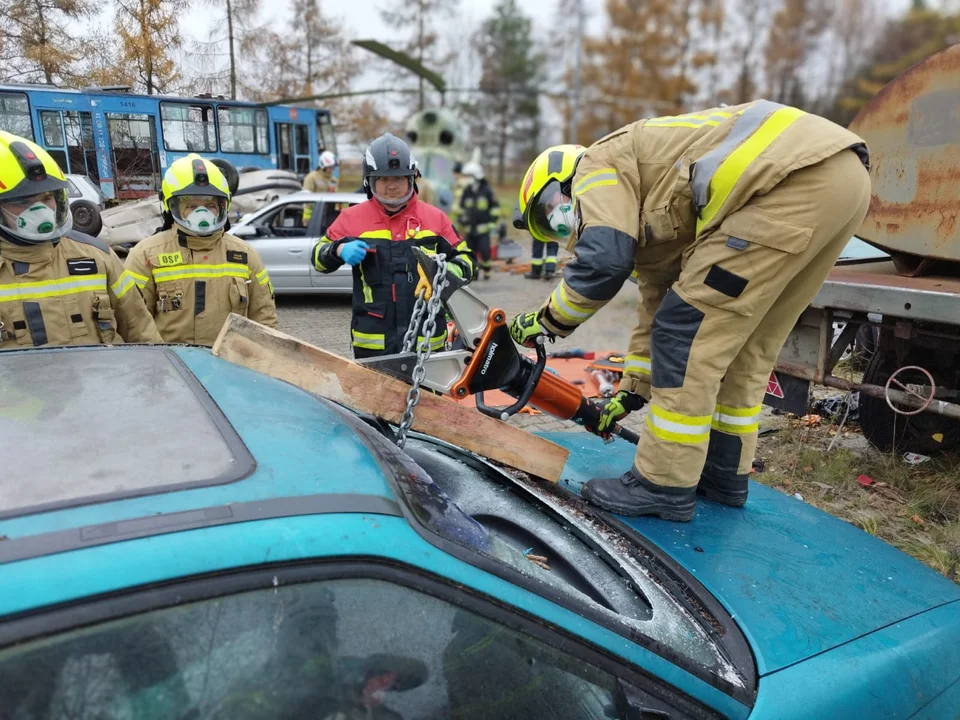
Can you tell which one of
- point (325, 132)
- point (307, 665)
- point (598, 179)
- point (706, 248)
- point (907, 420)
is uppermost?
point (325, 132)

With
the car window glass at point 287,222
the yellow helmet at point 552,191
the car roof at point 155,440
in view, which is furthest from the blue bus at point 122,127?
the car window glass at point 287,222

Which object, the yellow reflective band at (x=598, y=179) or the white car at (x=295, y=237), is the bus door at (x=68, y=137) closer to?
the yellow reflective band at (x=598, y=179)

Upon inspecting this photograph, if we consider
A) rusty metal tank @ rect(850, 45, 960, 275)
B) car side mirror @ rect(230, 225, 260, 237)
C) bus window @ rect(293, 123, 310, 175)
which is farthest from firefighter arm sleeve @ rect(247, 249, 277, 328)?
car side mirror @ rect(230, 225, 260, 237)

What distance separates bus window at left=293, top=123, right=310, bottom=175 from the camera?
4.46 m

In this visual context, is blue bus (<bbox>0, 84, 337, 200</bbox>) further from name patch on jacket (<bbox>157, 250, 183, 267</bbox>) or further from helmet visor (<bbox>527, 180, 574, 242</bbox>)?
helmet visor (<bbox>527, 180, 574, 242</bbox>)

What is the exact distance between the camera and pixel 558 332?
2461 millimetres

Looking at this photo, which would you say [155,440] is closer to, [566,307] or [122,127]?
[566,307]

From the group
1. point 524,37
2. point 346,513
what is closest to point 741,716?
point 346,513

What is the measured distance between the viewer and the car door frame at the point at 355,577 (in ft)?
2.81

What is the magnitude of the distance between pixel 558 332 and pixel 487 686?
4.91 ft

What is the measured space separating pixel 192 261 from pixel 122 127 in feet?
Answer: 2.13

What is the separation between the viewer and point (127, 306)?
290cm

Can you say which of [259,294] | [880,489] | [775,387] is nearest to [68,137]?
[259,294]

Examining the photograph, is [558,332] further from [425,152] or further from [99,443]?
[425,152]
